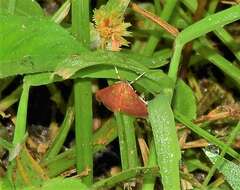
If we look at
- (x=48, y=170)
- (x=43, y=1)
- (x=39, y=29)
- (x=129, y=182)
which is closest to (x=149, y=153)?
(x=129, y=182)

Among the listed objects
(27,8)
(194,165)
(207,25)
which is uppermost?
(27,8)

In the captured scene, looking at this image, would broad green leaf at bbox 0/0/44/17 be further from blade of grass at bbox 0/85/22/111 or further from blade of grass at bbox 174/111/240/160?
blade of grass at bbox 174/111/240/160

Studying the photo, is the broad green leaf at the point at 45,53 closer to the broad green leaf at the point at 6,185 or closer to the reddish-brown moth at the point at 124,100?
the reddish-brown moth at the point at 124,100

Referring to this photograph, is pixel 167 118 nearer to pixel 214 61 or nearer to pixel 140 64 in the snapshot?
pixel 140 64

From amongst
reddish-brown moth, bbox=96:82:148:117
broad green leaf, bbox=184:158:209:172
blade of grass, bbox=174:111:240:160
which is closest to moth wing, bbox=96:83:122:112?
reddish-brown moth, bbox=96:82:148:117

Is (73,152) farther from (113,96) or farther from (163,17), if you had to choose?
(163,17)

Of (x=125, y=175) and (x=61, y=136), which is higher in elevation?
(x=61, y=136)

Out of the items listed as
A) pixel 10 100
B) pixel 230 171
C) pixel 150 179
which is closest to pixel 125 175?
pixel 150 179
